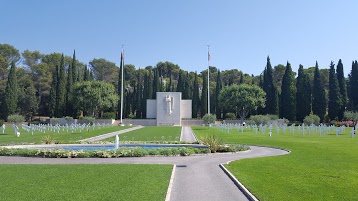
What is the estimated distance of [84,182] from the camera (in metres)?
10.3

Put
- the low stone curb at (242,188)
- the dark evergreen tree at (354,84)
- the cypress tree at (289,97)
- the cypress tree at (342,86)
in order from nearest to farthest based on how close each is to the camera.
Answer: the low stone curb at (242,188) < the cypress tree at (342,86) < the cypress tree at (289,97) < the dark evergreen tree at (354,84)

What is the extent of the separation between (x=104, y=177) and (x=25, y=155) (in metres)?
8.56

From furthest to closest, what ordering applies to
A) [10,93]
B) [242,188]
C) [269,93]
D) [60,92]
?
[269,93] < [60,92] < [10,93] < [242,188]

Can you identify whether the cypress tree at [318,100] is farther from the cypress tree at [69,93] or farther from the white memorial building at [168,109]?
the cypress tree at [69,93]

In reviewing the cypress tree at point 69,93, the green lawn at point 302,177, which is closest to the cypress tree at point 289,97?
the cypress tree at point 69,93

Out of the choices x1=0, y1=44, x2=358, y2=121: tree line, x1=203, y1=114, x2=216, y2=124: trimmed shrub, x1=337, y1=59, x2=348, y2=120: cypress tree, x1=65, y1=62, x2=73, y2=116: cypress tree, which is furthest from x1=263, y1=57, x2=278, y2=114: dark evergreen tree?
x1=65, y1=62, x2=73, y2=116: cypress tree

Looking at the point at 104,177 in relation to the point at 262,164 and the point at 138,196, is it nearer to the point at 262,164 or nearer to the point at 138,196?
the point at 138,196

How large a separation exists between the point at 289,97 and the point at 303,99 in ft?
9.54

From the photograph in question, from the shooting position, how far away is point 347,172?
1240 centimetres

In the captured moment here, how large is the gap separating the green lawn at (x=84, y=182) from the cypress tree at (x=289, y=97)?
5943cm

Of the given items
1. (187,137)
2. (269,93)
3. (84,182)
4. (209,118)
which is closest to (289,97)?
(269,93)

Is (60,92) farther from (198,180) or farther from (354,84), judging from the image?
(198,180)

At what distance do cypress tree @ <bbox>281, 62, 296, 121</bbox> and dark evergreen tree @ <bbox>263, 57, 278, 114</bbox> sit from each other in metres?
2.96

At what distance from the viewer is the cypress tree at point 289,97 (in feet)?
226
